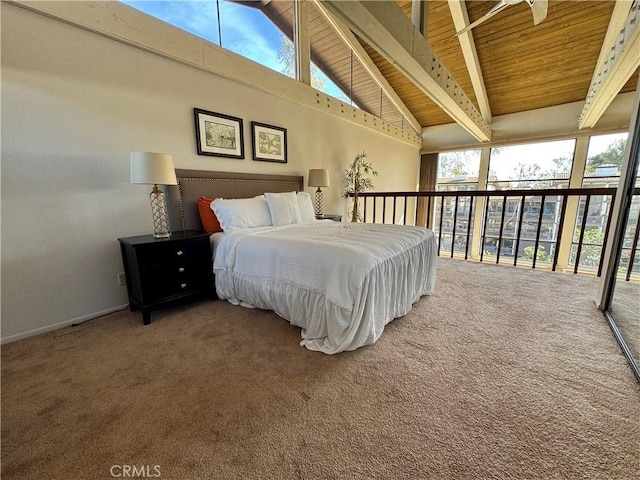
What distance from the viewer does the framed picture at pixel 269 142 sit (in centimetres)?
323

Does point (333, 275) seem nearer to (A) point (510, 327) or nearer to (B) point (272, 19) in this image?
(A) point (510, 327)

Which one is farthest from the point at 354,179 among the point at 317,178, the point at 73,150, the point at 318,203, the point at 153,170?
the point at 73,150

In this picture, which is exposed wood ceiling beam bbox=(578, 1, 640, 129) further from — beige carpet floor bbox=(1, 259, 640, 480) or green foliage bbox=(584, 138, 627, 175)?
beige carpet floor bbox=(1, 259, 640, 480)

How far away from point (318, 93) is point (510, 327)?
151 inches

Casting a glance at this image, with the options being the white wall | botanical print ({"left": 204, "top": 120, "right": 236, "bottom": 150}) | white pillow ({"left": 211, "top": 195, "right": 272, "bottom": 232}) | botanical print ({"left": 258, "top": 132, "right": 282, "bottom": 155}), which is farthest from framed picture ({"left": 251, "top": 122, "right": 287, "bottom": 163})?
white pillow ({"left": 211, "top": 195, "right": 272, "bottom": 232})

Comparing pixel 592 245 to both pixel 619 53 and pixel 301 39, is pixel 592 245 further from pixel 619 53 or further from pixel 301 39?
pixel 301 39

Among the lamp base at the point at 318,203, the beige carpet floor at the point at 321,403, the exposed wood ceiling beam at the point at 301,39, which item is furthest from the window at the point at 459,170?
the beige carpet floor at the point at 321,403

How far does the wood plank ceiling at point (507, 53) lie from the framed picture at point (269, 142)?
1.44 metres

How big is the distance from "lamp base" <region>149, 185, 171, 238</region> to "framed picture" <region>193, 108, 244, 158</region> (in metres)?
0.67

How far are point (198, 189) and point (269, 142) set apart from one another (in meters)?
1.19

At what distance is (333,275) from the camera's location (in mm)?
1610

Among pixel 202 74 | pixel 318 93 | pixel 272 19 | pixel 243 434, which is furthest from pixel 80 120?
pixel 318 93

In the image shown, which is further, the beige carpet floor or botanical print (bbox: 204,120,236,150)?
botanical print (bbox: 204,120,236,150)

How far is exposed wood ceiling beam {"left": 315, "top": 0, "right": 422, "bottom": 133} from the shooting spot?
396 cm
